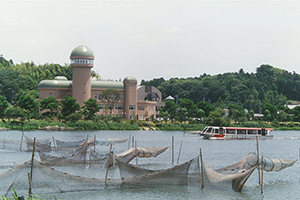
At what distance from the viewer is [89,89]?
87438mm

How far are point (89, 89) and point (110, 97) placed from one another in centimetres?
427

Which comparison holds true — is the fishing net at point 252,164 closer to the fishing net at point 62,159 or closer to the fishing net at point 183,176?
the fishing net at point 183,176

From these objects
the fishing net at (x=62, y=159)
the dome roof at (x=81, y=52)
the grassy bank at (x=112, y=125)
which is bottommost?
the fishing net at (x=62, y=159)

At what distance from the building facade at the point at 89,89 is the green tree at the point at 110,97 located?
3.86 ft

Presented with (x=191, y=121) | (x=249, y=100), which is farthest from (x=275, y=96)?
(x=191, y=121)

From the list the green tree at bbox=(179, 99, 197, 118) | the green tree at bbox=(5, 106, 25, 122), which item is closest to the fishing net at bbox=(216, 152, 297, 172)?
the green tree at bbox=(5, 106, 25, 122)

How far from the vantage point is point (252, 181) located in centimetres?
2625

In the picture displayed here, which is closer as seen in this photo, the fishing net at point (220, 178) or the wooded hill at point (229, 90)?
the fishing net at point (220, 178)

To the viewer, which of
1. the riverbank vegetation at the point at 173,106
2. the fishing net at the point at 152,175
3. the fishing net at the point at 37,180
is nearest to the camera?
the fishing net at the point at 37,180

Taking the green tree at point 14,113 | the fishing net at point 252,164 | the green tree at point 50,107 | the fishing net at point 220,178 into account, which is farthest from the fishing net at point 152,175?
the green tree at point 50,107

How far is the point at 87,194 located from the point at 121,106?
71.2m

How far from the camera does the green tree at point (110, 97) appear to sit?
8762 cm

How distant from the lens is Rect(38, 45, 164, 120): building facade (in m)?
85.9

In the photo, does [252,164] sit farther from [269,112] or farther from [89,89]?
[269,112]
